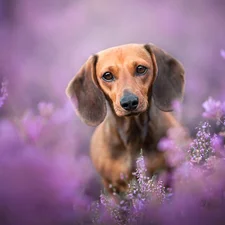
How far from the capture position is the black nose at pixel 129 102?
2.20 m

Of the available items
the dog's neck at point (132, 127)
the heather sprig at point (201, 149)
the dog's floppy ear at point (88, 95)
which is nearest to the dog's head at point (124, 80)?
the dog's floppy ear at point (88, 95)

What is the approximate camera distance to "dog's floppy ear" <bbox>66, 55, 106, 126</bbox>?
262 cm

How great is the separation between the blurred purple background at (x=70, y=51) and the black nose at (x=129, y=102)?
28 centimetres

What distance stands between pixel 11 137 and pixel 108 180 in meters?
1.88

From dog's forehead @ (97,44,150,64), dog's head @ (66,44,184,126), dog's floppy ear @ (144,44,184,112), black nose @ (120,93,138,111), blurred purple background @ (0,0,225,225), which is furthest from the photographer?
dog's floppy ear @ (144,44,184,112)

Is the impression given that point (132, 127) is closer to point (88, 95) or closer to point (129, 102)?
point (88, 95)

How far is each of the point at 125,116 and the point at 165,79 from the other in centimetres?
40

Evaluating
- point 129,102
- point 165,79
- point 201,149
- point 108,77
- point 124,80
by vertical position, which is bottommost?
point 201,149

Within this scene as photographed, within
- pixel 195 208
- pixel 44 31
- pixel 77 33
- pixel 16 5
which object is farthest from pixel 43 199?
pixel 77 33

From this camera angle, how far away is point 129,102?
7.23 feet

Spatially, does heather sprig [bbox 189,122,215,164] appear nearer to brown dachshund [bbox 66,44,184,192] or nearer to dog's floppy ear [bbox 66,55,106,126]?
brown dachshund [bbox 66,44,184,192]

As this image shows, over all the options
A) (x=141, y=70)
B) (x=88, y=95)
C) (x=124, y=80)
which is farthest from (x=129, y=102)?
(x=88, y=95)

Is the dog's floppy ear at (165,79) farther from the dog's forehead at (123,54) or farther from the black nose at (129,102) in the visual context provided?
the black nose at (129,102)

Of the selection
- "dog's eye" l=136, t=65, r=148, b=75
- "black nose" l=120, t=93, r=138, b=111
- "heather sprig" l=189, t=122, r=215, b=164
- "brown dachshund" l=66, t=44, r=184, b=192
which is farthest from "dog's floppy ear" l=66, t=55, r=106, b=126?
"heather sprig" l=189, t=122, r=215, b=164
